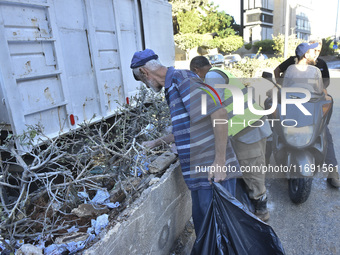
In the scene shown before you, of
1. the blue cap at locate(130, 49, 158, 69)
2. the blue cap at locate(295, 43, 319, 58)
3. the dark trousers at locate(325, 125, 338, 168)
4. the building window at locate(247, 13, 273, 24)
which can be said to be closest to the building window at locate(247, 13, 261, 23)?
the building window at locate(247, 13, 273, 24)

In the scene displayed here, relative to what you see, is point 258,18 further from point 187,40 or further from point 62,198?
point 62,198

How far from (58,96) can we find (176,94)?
214 centimetres

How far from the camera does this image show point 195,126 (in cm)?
202

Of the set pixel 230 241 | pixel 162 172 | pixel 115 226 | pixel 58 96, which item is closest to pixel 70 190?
pixel 115 226

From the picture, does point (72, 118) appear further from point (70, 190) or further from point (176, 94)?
point (176, 94)

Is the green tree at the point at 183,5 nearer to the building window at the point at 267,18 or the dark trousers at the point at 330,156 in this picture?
the building window at the point at 267,18

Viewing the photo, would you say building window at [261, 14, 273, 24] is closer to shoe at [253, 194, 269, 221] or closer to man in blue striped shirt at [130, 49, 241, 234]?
shoe at [253, 194, 269, 221]

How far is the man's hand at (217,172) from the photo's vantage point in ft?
6.63

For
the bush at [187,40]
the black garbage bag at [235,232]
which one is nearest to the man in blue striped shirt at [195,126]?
the black garbage bag at [235,232]

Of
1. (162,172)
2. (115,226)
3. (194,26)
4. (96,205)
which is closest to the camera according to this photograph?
(115,226)

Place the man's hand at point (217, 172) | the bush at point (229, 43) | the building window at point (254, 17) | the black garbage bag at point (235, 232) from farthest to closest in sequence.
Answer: the building window at point (254, 17) < the bush at point (229, 43) < the man's hand at point (217, 172) < the black garbage bag at point (235, 232)

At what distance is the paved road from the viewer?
2.60m

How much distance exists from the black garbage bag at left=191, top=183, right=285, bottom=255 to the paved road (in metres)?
0.97

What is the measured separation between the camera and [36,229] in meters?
1.92
